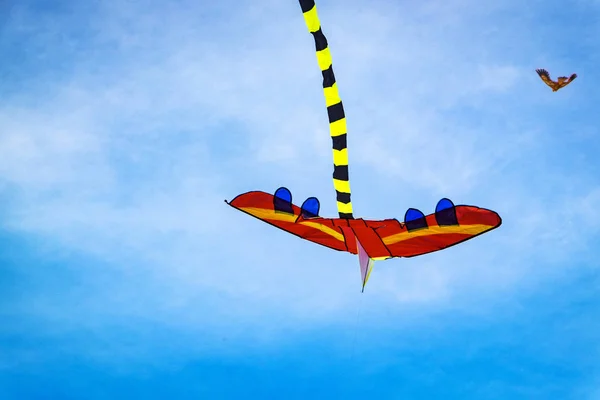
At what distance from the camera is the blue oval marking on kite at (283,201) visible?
9.59 m

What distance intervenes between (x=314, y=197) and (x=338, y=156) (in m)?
0.75

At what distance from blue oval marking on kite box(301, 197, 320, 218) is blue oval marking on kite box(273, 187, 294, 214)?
7.4 inches

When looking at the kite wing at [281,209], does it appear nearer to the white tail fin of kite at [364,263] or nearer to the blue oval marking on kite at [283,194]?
the blue oval marking on kite at [283,194]

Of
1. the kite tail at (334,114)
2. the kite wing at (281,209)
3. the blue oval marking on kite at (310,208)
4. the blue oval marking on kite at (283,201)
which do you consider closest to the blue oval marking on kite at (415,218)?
the kite tail at (334,114)

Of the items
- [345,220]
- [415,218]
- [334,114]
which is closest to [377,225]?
[345,220]

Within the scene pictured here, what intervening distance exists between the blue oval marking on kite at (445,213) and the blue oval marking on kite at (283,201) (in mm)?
1982

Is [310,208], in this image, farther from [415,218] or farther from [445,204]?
[445,204]

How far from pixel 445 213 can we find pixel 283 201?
217 cm

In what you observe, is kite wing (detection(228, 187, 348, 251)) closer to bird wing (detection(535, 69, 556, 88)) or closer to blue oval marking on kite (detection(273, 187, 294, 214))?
blue oval marking on kite (detection(273, 187, 294, 214))

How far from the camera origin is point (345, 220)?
31.4 ft

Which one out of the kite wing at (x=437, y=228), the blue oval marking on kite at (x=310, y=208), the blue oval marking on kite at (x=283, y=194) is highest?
the blue oval marking on kite at (x=283, y=194)

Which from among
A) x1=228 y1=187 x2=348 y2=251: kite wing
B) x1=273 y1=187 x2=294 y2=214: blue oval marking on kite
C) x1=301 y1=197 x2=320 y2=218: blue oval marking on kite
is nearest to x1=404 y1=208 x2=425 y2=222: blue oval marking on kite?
x1=228 y1=187 x2=348 y2=251: kite wing

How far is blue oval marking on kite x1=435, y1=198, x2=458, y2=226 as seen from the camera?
9.12m

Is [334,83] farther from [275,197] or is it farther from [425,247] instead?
[425,247]
